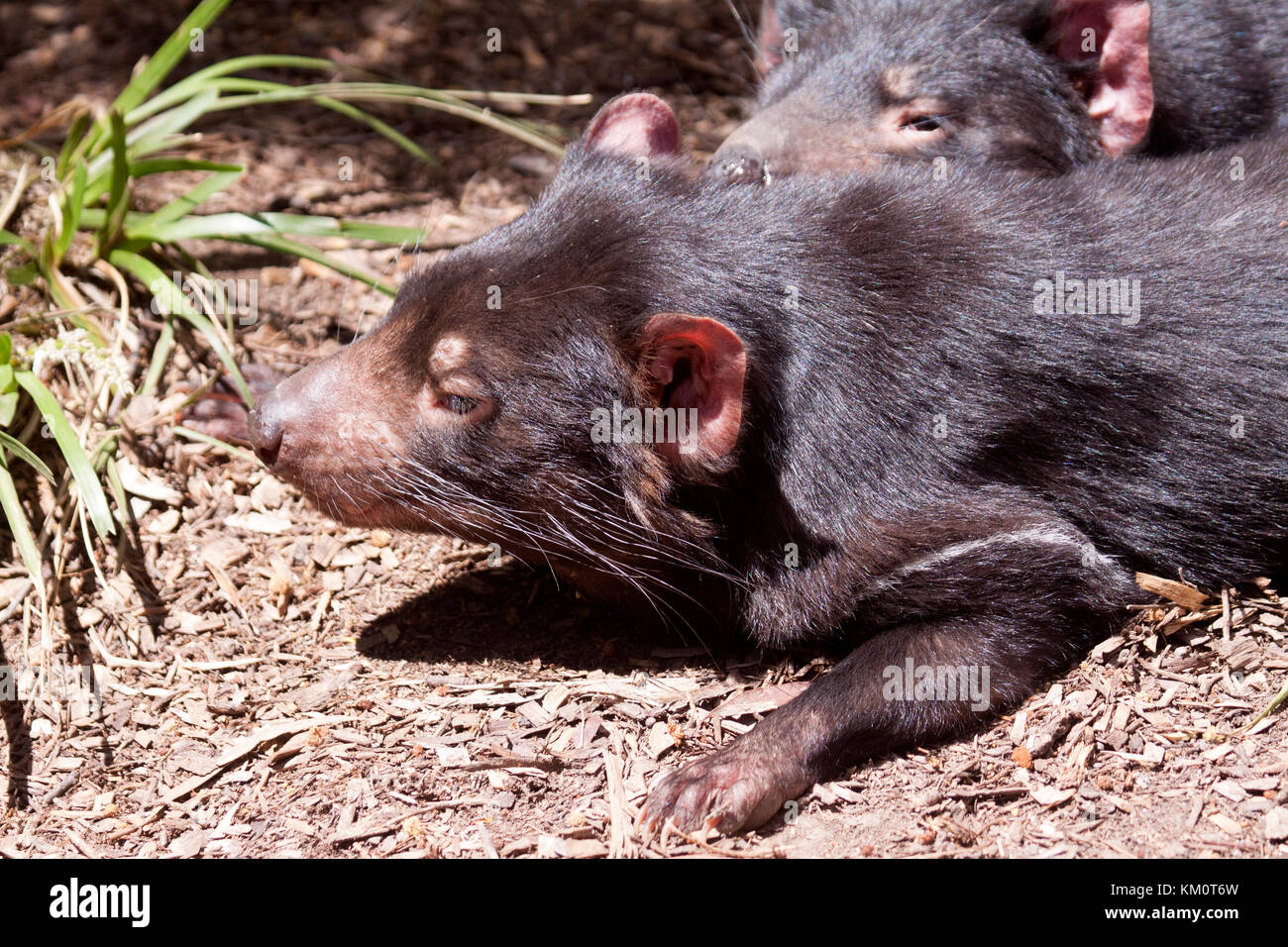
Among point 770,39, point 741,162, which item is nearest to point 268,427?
point 741,162

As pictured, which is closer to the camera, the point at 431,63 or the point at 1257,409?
the point at 1257,409

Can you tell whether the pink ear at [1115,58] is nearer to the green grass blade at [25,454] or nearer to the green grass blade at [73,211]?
the green grass blade at [73,211]

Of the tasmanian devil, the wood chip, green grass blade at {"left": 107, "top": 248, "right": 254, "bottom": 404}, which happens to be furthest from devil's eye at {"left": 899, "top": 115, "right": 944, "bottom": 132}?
green grass blade at {"left": 107, "top": 248, "right": 254, "bottom": 404}

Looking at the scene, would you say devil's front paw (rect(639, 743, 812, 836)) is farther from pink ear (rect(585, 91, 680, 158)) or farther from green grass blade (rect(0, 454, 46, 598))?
pink ear (rect(585, 91, 680, 158))

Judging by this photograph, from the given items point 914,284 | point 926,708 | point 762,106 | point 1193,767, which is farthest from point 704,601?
point 762,106

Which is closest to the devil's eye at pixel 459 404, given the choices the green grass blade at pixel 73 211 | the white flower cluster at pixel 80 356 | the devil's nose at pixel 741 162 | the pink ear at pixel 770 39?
the devil's nose at pixel 741 162

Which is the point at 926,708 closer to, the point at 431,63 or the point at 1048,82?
the point at 1048,82
